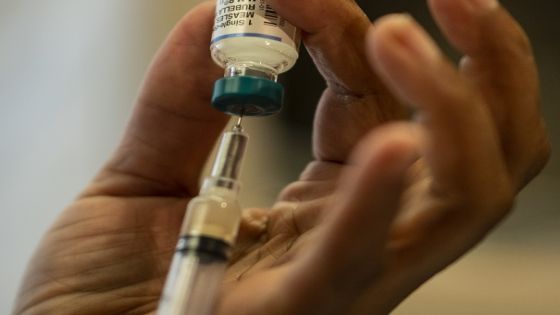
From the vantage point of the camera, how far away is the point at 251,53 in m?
0.50

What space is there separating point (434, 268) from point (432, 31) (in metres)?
0.50

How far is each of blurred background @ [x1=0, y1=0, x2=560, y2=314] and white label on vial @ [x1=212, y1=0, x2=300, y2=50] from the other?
1.25 ft

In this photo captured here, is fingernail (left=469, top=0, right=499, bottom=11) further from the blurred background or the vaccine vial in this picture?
the blurred background

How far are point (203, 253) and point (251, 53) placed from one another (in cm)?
17

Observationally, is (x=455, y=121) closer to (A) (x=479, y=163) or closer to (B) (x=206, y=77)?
(A) (x=479, y=163)

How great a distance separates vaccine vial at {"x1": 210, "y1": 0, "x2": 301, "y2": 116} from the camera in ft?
1.56

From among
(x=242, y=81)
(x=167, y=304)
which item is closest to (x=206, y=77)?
(x=242, y=81)

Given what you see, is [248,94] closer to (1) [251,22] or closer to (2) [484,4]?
(1) [251,22]

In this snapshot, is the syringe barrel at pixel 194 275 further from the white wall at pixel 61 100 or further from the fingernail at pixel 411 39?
the white wall at pixel 61 100

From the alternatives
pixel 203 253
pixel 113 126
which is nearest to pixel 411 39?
pixel 203 253

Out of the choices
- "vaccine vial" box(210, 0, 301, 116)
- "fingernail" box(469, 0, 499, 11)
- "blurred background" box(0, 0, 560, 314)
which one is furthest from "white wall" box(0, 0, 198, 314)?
"fingernail" box(469, 0, 499, 11)

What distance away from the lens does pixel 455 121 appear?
1.11 ft

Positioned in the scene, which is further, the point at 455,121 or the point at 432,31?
the point at 432,31

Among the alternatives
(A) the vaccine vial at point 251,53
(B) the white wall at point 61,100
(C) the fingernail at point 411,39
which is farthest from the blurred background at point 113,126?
(C) the fingernail at point 411,39
